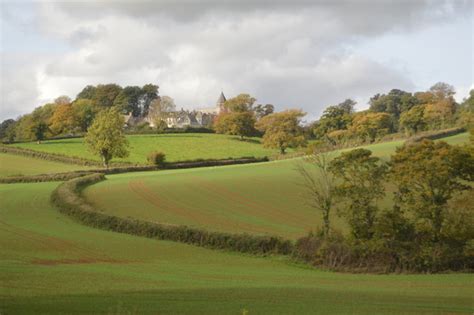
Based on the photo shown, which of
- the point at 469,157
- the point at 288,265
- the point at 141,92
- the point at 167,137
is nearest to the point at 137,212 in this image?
the point at 288,265

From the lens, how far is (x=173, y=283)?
76.9 ft

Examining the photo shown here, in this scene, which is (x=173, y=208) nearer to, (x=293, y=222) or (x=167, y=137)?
(x=293, y=222)

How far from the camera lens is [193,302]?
1884 cm

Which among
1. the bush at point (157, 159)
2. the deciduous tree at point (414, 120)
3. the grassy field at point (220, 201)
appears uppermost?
the deciduous tree at point (414, 120)

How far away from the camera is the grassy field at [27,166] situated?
257 feet

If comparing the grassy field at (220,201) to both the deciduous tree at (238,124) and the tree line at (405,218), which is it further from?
the deciduous tree at (238,124)

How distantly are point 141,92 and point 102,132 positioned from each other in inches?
3833

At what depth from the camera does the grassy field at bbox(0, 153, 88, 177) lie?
7844 cm

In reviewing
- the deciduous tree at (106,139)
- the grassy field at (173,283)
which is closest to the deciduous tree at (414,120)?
the deciduous tree at (106,139)

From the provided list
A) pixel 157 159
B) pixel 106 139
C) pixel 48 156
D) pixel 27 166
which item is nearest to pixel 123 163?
pixel 157 159

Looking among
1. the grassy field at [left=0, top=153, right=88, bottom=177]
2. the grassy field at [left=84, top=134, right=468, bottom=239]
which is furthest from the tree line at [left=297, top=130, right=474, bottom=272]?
the grassy field at [left=0, top=153, right=88, bottom=177]

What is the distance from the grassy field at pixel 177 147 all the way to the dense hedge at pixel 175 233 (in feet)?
151

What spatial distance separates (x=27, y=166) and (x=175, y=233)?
53434mm

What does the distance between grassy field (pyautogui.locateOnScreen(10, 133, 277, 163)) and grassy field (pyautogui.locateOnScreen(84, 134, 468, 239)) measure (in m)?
29.4
